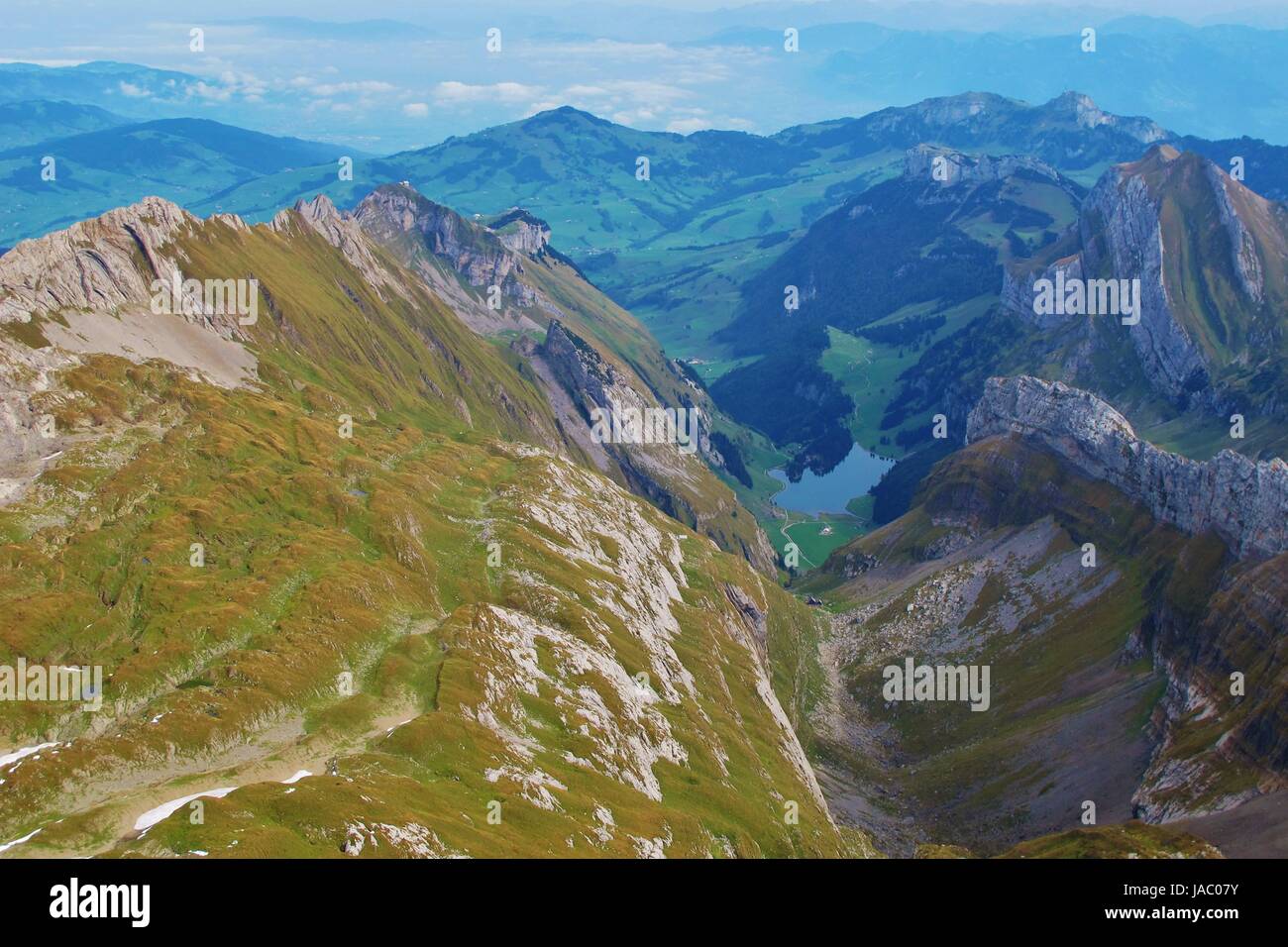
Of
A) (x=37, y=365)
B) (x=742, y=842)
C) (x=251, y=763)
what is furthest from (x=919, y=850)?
(x=37, y=365)

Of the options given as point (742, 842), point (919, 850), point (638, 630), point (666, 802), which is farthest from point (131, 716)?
point (919, 850)

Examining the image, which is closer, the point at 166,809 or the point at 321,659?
the point at 166,809

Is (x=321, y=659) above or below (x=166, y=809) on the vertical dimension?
above

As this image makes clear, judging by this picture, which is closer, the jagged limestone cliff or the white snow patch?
the white snow patch

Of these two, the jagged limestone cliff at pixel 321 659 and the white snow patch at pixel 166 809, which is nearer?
the white snow patch at pixel 166 809
